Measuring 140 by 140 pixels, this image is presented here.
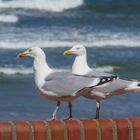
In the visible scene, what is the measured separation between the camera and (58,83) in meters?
7.24

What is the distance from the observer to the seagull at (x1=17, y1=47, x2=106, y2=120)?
277 inches

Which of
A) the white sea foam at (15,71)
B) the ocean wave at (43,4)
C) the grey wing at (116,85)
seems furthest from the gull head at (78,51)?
the ocean wave at (43,4)

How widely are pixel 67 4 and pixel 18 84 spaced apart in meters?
12.0

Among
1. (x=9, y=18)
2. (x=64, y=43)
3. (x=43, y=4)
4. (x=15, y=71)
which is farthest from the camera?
(x=43, y=4)

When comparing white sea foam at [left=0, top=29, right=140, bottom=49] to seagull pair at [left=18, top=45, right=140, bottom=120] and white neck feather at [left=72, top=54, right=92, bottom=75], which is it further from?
seagull pair at [left=18, top=45, right=140, bottom=120]

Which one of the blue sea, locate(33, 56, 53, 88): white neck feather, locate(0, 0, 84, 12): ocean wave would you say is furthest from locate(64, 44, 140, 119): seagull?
locate(0, 0, 84, 12): ocean wave

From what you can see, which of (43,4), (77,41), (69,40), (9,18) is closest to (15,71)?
(69,40)

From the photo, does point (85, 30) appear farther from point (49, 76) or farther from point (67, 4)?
point (49, 76)

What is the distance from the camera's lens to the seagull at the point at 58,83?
7.04 m

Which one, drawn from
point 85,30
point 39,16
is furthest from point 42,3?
point 85,30

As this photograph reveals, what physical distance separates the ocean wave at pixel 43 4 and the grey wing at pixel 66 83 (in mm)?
18027

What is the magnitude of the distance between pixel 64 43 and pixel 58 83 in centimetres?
1210

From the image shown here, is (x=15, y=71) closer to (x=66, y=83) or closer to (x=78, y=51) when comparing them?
(x=78, y=51)

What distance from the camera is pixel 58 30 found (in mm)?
21234
